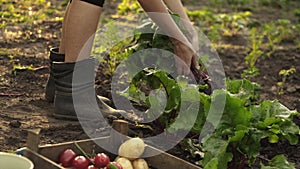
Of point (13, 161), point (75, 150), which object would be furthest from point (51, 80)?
point (13, 161)

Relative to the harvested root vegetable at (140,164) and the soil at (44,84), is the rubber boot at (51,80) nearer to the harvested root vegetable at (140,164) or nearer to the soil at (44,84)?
the soil at (44,84)

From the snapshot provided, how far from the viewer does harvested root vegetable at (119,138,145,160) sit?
3172 millimetres

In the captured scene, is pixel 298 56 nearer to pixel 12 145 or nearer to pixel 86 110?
pixel 86 110

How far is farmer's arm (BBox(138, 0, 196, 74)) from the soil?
2.13ft

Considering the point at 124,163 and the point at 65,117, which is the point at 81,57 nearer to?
the point at 65,117

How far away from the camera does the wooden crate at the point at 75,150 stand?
286cm

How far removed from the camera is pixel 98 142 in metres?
3.26

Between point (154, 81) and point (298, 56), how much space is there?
3.08 meters

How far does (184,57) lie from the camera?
4.07 m

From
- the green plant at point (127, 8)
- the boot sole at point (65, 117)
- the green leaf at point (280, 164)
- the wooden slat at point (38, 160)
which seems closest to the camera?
the wooden slat at point (38, 160)

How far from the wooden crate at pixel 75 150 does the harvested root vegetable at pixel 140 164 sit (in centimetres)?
9

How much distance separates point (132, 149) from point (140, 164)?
86mm

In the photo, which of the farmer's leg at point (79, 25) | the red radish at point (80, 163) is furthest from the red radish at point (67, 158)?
the farmer's leg at point (79, 25)

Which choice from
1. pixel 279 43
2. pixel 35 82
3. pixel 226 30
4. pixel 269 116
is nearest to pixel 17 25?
pixel 35 82
